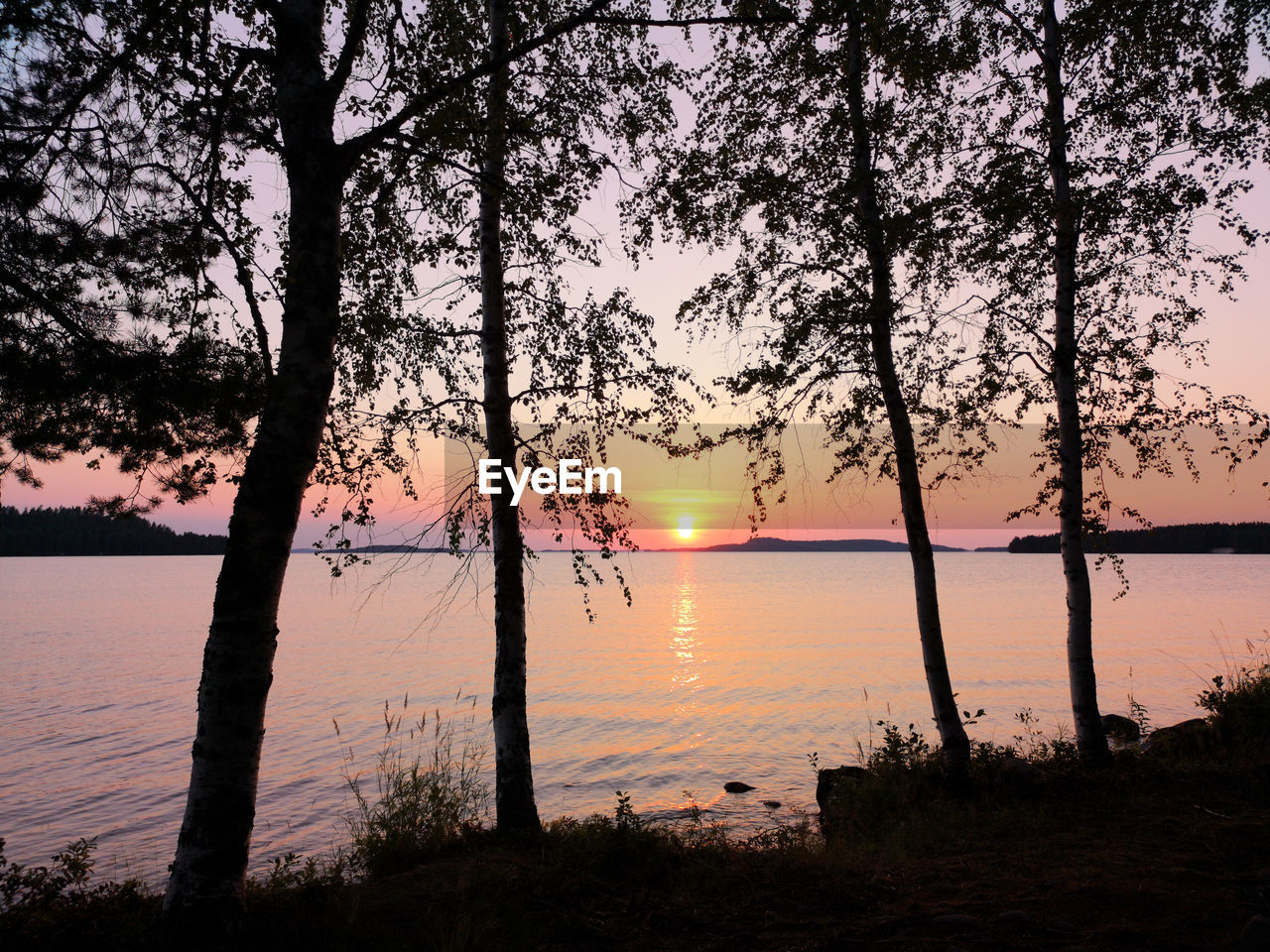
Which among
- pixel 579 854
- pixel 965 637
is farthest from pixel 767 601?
pixel 579 854

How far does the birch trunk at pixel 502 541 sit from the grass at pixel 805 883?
71cm

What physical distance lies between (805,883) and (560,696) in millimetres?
20833

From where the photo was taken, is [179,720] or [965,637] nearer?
[179,720]

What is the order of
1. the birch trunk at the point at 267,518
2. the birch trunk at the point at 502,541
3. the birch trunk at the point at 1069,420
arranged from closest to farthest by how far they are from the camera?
1. the birch trunk at the point at 267,518
2. the birch trunk at the point at 502,541
3. the birch trunk at the point at 1069,420

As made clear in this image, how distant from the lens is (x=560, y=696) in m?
27.3

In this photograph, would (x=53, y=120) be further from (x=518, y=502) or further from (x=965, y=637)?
(x=965, y=637)

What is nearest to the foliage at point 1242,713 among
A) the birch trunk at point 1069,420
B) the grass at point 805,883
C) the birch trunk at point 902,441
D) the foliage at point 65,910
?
the grass at point 805,883

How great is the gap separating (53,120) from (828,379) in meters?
9.86

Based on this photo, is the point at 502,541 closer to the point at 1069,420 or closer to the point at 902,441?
the point at 902,441

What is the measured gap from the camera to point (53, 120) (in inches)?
250

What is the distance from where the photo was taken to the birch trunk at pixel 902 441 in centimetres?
1129

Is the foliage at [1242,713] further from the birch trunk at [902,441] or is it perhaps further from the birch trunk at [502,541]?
the birch trunk at [502,541]

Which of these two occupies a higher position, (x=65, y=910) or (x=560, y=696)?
(x=65, y=910)

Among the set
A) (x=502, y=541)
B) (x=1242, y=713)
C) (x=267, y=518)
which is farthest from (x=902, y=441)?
(x=267, y=518)
